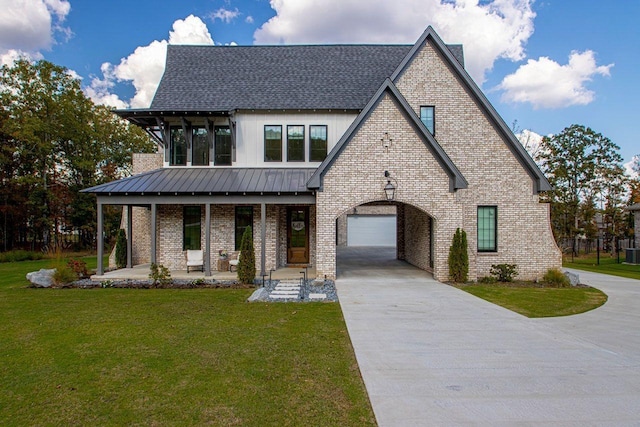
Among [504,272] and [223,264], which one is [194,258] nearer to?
[223,264]

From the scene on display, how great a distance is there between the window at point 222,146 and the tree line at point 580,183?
2618 cm

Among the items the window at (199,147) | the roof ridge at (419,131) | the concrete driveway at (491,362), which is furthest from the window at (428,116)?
the window at (199,147)

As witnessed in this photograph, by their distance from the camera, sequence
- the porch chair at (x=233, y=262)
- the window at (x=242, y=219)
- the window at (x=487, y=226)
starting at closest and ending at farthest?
the window at (x=487, y=226) < the porch chair at (x=233, y=262) < the window at (x=242, y=219)

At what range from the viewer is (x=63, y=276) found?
11930 mm

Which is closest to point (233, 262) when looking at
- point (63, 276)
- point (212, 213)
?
point (212, 213)

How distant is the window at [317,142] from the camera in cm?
1485

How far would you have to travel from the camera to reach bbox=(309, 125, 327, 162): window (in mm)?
14852

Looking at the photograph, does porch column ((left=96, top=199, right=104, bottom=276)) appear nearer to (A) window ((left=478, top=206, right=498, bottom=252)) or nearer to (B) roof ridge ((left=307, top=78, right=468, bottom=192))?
(B) roof ridge ((left=307, top=78, right=468, bottom=192))

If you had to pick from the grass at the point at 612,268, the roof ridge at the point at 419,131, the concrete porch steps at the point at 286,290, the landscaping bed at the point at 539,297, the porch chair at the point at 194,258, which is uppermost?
the roof ridge at the point at 419,131

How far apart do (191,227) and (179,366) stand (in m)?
10.1

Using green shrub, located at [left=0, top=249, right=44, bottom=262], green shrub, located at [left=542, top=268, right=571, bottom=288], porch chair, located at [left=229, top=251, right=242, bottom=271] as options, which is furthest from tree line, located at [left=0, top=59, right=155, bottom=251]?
green shrub, located at [left=542, top=268, right=571, bottom=288]

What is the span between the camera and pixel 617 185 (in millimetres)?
29750

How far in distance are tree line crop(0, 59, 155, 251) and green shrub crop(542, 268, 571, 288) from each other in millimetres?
28136

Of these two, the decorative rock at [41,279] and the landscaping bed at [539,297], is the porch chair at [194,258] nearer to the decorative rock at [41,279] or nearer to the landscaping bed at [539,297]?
the decorative rock at [41,279]
